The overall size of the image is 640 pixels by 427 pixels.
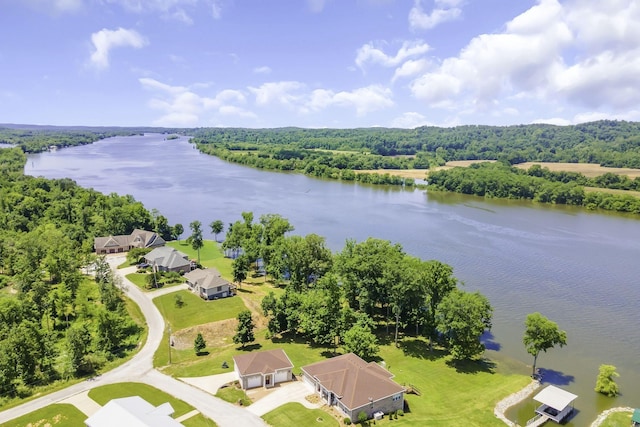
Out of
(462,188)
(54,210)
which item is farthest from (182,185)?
(462,188)

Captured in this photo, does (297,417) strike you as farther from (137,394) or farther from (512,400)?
(512,400)

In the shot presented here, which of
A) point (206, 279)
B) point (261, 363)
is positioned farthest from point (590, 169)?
point (261, 363)

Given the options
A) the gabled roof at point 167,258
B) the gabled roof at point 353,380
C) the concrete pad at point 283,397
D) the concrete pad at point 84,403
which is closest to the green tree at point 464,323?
the gabled roof at point 353,380

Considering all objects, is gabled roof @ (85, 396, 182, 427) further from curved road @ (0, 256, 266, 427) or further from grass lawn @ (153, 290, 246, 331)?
grass lawn @ (153, 290, 246, 331)

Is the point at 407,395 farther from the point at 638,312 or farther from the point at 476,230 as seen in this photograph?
the point at 476,230

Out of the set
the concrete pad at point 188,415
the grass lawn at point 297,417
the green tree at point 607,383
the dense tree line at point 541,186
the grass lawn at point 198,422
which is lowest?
the concrete pad at point 188,415

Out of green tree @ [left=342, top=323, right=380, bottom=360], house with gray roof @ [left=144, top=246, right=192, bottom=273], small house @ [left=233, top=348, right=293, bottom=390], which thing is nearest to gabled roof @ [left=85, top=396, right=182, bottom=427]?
small house @ [left=233, top=348, right=293, bottom=390]

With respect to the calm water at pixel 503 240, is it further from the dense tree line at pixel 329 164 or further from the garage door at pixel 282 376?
the garage door at pixel 282 376
